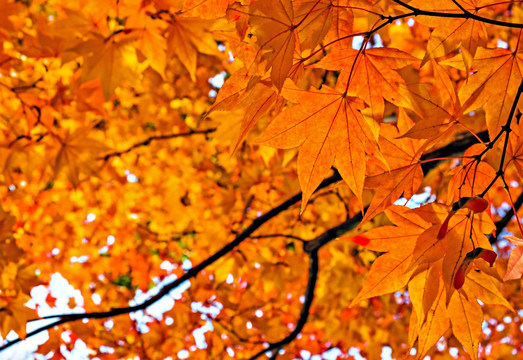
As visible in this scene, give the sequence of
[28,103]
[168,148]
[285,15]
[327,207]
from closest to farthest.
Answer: [285,15] < [28,103] < [327,207] < [168,148]

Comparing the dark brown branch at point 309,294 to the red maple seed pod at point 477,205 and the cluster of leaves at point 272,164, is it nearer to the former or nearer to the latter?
the cluster of leaves at point 272,164

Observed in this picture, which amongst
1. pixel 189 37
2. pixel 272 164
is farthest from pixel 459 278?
pixel 272 164

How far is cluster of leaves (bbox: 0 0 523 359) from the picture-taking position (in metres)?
0.65

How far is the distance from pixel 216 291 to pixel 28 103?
1.37 meters

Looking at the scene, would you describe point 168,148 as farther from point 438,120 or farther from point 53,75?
point 438,120

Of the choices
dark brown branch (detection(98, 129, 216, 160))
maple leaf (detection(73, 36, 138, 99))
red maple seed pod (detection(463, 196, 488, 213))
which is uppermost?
dark brown branch (detection(98, 129, 216, 160))

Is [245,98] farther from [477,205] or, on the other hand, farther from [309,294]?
[309,294]

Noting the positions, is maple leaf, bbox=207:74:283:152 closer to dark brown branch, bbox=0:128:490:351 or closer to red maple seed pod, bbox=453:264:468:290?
red maple seed pod, bbox=453:264:468:290

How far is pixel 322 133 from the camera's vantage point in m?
0.68

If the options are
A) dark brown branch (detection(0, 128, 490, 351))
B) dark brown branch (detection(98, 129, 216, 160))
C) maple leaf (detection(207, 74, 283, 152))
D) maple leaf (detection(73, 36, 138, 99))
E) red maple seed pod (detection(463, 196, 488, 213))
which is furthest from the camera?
dark brown branch (detection(98, 129, 216, 160))

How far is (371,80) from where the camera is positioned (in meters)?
0.72

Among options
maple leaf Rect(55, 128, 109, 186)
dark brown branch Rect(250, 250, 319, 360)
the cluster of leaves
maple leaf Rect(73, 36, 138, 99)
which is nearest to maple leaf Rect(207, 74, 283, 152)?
the cluster of leaves

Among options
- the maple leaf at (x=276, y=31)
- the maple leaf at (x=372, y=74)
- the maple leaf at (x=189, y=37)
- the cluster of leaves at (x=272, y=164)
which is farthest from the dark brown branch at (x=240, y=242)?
the maple leaf at (x=276, y=31)

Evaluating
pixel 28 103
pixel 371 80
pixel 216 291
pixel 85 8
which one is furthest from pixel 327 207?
pixel 371 80
